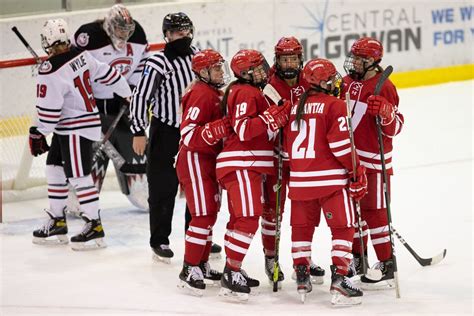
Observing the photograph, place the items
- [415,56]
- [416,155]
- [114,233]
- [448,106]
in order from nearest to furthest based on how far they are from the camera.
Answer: [114,233], [416,155], [448,106], [415,56]

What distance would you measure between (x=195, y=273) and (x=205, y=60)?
3.28 ft

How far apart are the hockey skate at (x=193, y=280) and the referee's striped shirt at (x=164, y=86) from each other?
825mm

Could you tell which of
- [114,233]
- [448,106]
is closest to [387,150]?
[114,233]

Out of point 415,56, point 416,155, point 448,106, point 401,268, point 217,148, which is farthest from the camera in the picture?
point 415,56

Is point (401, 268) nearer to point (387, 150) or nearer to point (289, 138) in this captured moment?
point (387, 150)

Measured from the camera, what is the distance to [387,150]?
18.2 feet

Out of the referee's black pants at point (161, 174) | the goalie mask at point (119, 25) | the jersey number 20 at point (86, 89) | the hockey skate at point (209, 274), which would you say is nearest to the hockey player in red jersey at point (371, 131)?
the hockey skate at point (209, 274)

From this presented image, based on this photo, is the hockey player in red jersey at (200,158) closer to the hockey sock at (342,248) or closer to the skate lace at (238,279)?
the skate lace at (238,279)

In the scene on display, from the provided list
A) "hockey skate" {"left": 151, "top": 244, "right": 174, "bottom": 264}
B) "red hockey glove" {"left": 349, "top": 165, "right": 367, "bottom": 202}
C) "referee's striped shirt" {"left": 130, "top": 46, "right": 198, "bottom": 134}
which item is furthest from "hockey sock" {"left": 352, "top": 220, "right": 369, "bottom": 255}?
"referee's striped shirt" {"left": 130, "top": 46, "right": 198, "bottom": 134}

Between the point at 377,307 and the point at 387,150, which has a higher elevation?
the point at 387,150

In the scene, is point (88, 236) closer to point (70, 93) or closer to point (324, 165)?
point (70, 93)

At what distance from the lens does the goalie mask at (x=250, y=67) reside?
5.26m

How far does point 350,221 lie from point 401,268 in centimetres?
81

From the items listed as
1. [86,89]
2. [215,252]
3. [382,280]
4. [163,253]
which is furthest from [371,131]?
[86,89]
